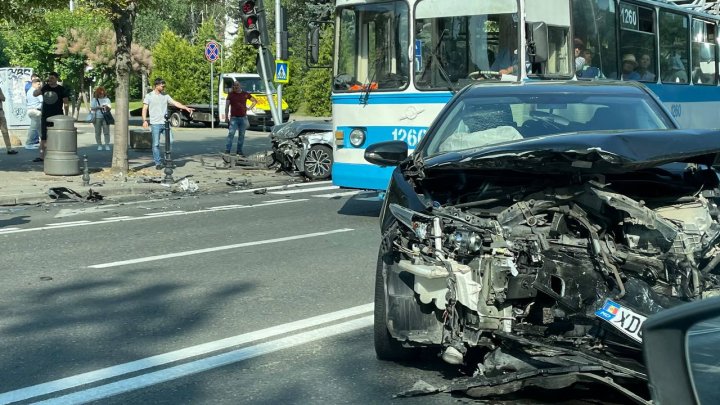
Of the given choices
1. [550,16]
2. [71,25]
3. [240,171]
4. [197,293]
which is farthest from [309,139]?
[71,25]

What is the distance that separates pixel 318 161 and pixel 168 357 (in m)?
13.2

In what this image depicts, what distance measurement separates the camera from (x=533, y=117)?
22.9 ft

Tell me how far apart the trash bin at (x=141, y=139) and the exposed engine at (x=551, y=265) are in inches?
777

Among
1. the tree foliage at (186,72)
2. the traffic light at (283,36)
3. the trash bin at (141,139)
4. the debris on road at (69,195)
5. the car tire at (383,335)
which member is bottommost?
the car tire at (383,335)

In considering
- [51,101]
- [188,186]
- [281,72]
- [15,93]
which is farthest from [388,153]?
[15,93]

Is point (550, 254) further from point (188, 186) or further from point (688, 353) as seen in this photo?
point (188, 186)

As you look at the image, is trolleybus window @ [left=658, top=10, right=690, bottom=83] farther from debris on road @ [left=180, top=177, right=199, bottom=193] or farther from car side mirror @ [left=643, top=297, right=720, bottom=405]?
car side mirror @ [left=643, top=297, right=720, bottom=405]

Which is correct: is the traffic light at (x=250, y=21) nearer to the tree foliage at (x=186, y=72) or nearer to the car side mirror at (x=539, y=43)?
the car side mirror at (x=539, y=43)

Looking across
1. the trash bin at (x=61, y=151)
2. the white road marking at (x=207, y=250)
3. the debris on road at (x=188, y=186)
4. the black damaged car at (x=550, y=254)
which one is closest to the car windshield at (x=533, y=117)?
the black damaged car at (x=550, y=254)

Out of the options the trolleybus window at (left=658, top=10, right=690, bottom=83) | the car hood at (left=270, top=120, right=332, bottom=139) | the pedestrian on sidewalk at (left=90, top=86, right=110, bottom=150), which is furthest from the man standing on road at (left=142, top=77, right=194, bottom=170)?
the trolleybus window at (left=658, top=10, right=690, bottom=83)

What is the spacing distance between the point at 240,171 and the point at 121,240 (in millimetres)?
9470

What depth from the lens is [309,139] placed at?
1878 cm

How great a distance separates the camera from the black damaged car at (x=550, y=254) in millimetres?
4656

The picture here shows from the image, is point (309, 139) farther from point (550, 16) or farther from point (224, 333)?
point (224, 333)
